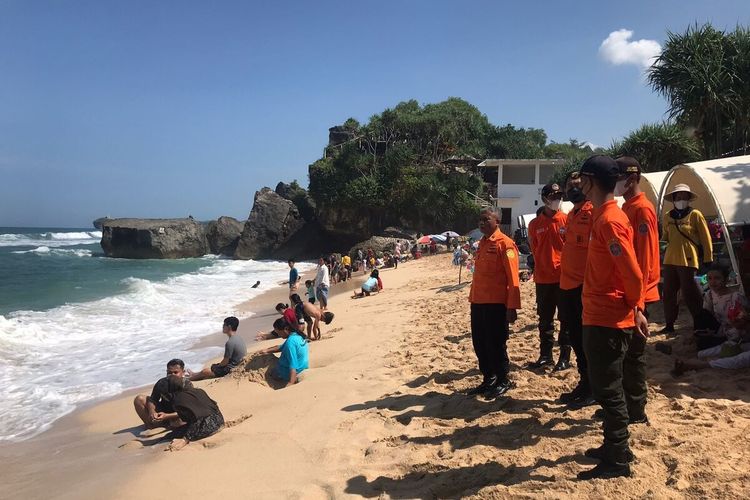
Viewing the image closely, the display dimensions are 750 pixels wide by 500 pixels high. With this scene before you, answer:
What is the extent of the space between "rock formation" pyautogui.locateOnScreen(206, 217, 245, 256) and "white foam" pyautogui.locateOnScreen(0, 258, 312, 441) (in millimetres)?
28432

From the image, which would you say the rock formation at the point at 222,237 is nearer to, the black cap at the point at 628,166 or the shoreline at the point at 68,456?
the shoreline at the point at 68,456

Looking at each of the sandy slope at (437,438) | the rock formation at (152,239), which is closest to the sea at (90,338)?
the sandy slope at (437,438)

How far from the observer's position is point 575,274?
3.65 m

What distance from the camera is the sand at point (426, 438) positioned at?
107 inches

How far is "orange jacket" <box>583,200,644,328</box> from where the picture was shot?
2645mm

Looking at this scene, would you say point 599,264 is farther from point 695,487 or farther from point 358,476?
point 358,476

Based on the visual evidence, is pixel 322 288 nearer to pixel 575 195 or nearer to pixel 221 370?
pixel 221 370

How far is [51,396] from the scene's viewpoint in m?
6.62

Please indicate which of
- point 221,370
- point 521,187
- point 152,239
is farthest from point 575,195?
point 152,239

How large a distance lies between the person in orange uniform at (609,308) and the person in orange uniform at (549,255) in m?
1.72

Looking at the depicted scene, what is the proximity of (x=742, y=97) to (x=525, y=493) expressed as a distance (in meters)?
13.8

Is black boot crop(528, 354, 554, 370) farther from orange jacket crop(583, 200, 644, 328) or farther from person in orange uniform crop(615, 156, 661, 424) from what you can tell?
orange jacket crop(583, 200, 644, 328)

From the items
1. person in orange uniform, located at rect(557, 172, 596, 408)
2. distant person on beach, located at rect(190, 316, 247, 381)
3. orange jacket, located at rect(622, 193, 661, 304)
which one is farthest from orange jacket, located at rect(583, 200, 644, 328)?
distant person on beach, located at rect(190, 316, 247, 381)

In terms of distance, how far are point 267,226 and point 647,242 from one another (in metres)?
38.7
